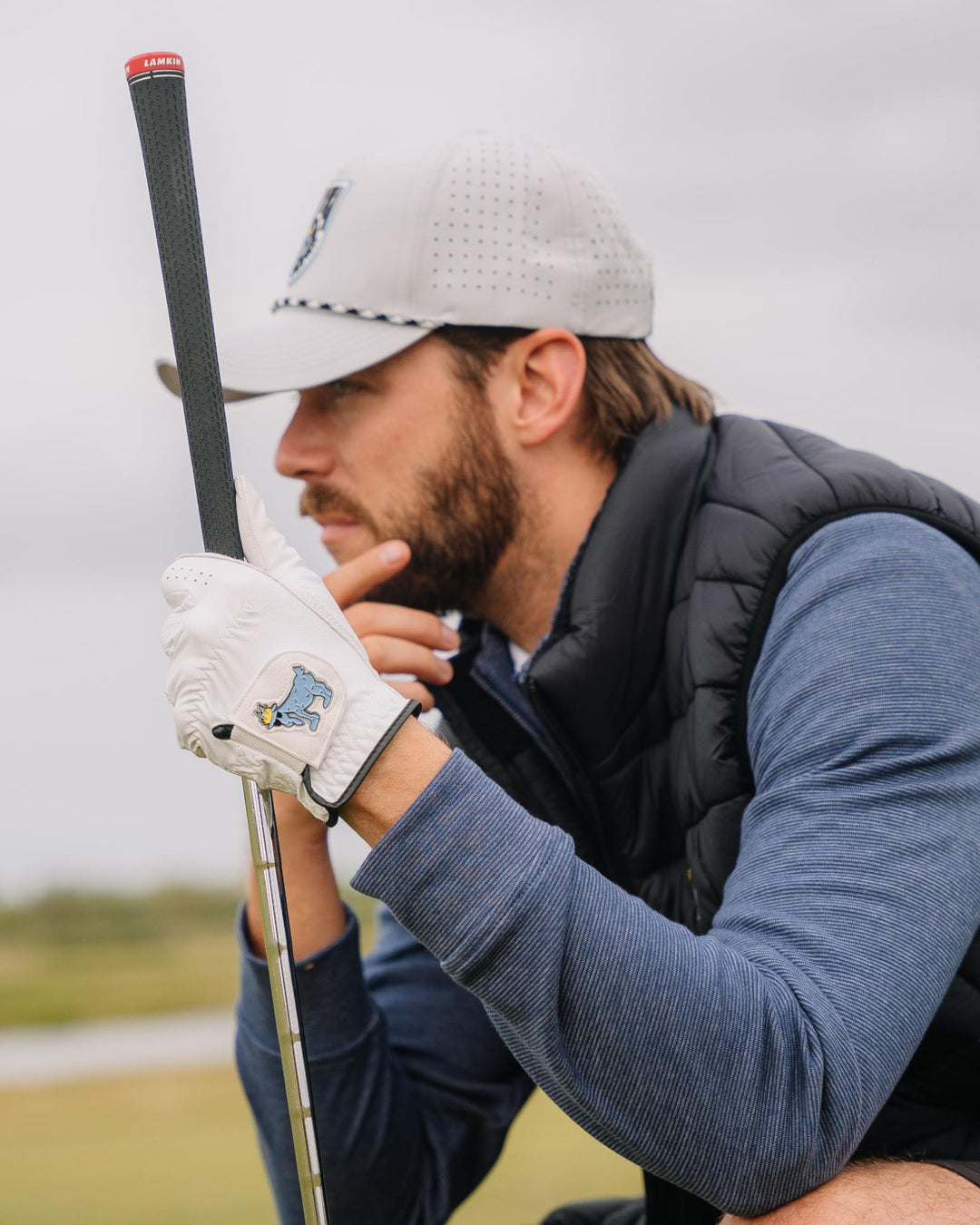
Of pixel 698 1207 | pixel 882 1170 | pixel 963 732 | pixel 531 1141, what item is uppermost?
pixel 963 732

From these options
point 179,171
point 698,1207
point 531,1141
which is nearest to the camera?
point 179,171

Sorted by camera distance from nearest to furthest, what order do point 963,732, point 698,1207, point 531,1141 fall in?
point 963,732
point 698,1207
point 531,1141

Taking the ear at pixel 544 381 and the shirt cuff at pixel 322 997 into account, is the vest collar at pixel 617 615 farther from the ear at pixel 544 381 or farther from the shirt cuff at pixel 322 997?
the shirt cuff at pixel 322 997

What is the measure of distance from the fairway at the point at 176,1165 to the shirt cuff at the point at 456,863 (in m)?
3.01

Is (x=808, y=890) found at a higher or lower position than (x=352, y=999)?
higher

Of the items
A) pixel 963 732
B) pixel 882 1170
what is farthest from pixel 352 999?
pixel 963 732

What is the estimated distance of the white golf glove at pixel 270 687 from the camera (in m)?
1.25

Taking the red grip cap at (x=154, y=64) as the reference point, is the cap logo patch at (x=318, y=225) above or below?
below

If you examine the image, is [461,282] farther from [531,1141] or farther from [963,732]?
[531,1141]

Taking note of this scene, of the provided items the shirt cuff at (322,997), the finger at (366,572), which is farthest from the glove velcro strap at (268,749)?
the shirt cuff at (322,997)

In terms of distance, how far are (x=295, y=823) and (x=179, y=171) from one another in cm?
97

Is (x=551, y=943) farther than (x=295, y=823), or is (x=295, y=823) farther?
(x=295, y=823)

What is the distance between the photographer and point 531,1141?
553 centimetres

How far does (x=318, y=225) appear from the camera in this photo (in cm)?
219
